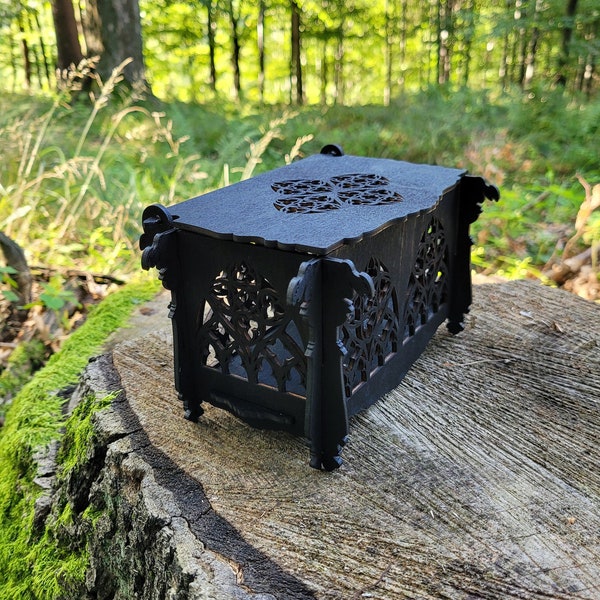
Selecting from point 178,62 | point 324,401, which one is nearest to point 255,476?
point 324,401

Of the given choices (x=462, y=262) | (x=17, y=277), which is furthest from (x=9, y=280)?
(x=462, y=262)

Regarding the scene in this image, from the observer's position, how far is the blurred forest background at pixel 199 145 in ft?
9.70

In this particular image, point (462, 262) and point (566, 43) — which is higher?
point (566, 43)

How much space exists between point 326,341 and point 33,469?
3.80 feet

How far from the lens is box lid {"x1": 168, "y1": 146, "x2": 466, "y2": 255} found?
129cm

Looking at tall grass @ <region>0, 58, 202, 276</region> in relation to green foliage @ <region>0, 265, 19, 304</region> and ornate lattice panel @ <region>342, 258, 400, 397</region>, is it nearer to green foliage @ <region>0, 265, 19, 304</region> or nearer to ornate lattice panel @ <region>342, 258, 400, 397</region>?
green foliage @ <region>0, 265, 19, 304</region>

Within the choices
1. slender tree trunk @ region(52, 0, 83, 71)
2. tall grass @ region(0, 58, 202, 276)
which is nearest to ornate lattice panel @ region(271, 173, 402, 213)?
tall grass @ region(0, 58, 202, 276)

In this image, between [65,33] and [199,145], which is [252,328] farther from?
[65,33]

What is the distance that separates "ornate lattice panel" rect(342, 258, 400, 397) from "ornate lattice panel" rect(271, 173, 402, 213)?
21cm

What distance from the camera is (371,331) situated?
5.00 feet

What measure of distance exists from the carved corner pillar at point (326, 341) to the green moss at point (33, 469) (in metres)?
0.68

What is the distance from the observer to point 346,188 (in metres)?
1.71

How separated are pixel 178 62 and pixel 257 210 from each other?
670 inches

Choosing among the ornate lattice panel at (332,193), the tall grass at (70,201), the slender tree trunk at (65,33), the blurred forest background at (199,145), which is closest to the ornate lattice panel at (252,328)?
the ornate lattice panel at (332,193)
